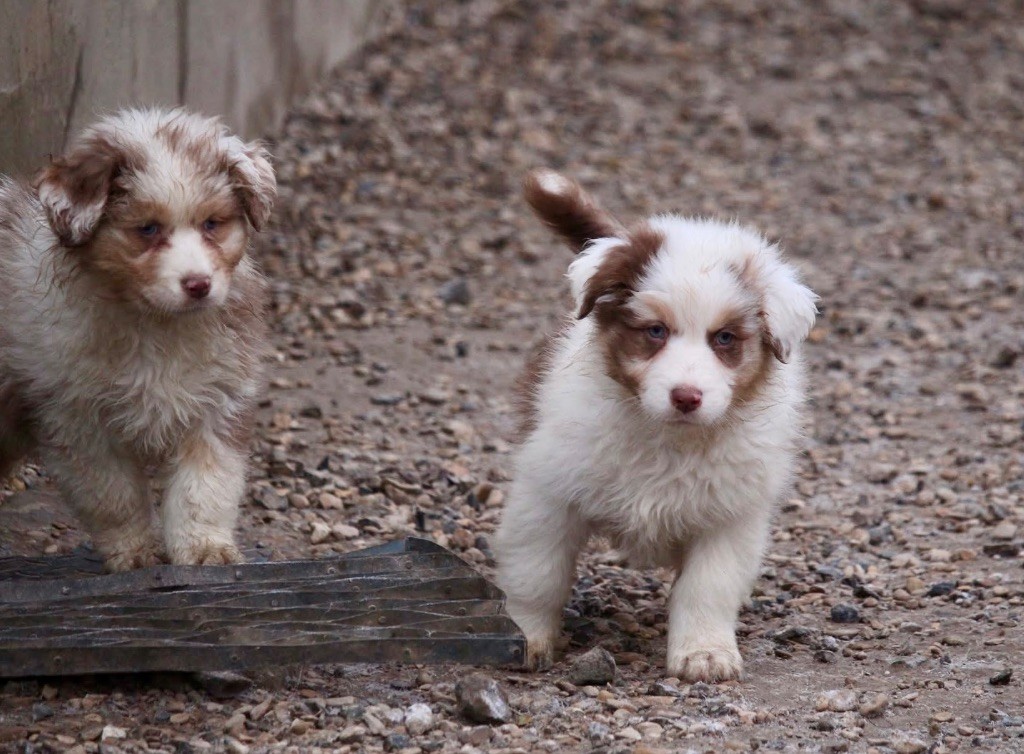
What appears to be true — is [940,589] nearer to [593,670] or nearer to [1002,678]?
A: [1002,678]

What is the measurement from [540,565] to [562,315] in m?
1.20

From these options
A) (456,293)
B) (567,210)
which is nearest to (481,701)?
(567,210)

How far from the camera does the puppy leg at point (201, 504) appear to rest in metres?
4.31

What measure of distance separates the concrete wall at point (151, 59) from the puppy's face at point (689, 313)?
218cm

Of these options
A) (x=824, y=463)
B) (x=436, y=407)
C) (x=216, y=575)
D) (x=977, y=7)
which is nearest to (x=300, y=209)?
(x=436, y=407)

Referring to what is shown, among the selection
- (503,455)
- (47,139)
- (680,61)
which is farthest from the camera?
(680,61)

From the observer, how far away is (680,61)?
12.1 m

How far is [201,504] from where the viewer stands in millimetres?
4312

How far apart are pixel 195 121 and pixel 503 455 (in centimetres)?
219

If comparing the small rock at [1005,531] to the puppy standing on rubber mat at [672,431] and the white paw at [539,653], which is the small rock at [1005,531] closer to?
the puppy standing on rubber mat at [672,431]

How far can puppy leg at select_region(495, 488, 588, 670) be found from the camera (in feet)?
14.3

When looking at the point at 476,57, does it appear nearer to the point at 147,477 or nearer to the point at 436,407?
the point at 436,407

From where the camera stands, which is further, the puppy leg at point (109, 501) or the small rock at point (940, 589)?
the small rock at point (940, 589)

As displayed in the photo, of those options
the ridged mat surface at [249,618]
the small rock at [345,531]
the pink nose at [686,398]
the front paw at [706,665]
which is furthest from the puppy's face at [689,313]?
the small rock at [345,531]
